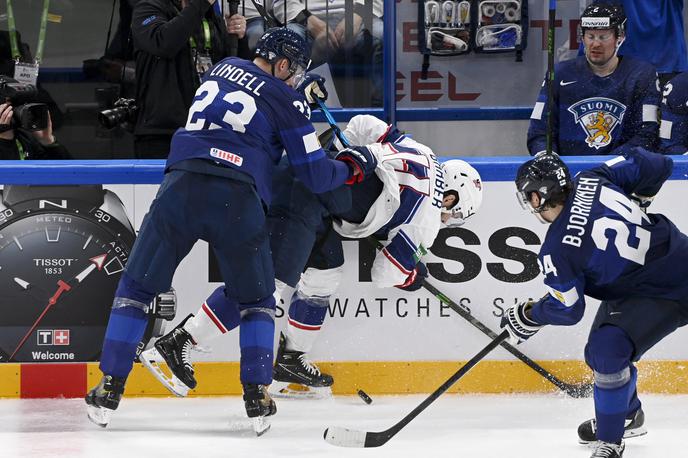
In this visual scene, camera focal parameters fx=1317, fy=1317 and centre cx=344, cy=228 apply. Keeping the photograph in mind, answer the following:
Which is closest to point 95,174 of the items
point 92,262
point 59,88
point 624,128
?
point 92,262

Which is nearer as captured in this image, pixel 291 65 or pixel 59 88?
pixel 291 65

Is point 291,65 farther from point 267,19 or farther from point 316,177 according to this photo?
point 267,19

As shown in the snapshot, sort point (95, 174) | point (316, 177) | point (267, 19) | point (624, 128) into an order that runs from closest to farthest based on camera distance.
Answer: point (316, 177), point (95, 174), point (624, 128), point (267, 19)

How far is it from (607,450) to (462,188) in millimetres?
1212

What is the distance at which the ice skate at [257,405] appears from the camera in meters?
4.17

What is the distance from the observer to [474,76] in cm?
598

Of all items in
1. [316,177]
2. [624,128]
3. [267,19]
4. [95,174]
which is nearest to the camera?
[316,177]

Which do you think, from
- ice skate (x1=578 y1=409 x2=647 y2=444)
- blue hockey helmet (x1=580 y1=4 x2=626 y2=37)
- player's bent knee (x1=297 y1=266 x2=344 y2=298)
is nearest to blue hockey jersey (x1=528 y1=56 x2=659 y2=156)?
blue hockey helmet (x1=580 y1=4 x2=626 y2=37)

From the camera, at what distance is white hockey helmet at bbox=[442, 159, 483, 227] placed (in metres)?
4.63

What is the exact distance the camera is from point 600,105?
5.27m

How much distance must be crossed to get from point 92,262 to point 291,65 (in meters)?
1.11

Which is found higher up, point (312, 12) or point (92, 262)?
point (312, 12)

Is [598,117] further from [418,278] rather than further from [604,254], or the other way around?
[604,254]

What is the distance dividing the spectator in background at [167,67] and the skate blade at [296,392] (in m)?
1.00
